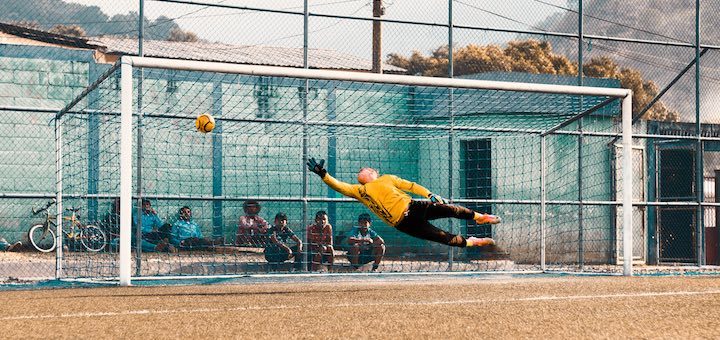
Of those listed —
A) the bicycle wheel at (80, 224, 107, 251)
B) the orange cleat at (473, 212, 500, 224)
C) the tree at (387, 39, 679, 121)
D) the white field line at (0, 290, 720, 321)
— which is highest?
the tree at (387, 39, 679, 121)

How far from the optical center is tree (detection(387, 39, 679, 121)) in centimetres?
2991

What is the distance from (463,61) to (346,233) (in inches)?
795

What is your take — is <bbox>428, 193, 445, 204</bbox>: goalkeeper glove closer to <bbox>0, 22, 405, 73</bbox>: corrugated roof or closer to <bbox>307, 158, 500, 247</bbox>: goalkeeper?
<bbox>307, 158, 500, 247</bbox>: goalkeeper

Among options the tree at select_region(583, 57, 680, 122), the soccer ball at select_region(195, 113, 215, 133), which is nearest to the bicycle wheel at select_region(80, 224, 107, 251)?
the soccer ball at select_region(195, 113, 215, 133)

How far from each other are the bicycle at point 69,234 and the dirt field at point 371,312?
3.71 m

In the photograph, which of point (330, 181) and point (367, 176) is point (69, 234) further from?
point (367, 176)

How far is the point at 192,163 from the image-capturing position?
18.4 m

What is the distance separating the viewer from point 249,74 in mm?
12188

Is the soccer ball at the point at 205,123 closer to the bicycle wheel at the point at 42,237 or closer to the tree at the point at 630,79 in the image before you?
the bicycle wheel at the point at 42,237

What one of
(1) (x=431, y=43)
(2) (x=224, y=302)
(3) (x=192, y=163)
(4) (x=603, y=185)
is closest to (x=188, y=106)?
(3) (x=192, y=163)

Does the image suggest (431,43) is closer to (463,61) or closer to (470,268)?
(470,268)

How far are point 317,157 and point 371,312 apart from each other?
1051 cm

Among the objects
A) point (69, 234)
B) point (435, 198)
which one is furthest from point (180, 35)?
point (435, 198)

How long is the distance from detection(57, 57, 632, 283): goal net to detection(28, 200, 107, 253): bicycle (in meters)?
0.23
